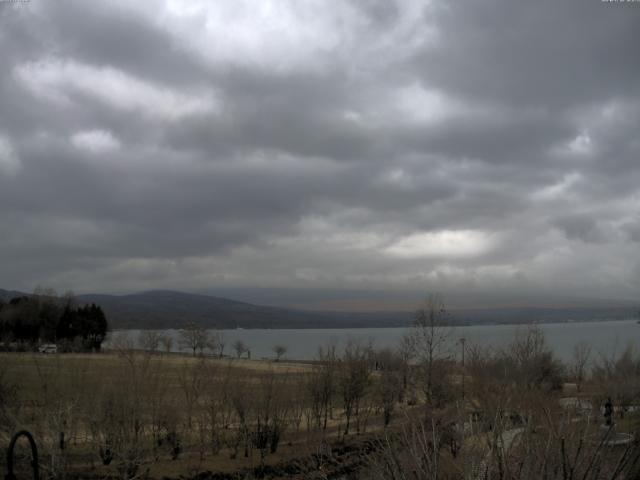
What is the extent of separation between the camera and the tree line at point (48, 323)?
383 ft

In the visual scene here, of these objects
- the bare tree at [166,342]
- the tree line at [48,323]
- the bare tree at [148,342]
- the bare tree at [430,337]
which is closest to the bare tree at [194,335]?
the bare tree at [166,342]

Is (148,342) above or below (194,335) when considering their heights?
above

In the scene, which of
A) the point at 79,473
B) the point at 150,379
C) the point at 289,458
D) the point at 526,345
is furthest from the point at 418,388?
the point at 79,473

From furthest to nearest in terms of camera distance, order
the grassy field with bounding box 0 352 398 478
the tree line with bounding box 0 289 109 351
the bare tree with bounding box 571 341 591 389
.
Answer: the tree line with bounding box 0 289 109 351
the bare tree with bounding box 571 341 591 389
the grassy field with bounding box 0 352 398 478

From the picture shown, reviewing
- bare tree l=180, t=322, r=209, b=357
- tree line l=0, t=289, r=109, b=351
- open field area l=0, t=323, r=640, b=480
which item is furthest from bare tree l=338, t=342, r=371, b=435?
tree line l=0, t=289, r=109, b=351

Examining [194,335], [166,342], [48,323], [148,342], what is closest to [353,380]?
[148,342]

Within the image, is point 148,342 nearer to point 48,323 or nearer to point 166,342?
point 166,342

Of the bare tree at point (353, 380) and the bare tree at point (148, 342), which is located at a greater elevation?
the bare tree at point (148, 342)

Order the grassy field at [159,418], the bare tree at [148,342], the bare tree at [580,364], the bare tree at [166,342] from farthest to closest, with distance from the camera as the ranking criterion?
1. the bare tree at [166,342]
2. the bare tree at [148,342]
3. the bare tree at [580,364]
4. the grassy field at [159,418]

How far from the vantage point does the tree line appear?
383 feet

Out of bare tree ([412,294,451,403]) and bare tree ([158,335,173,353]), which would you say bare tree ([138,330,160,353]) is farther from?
bare tree ([412,294,451,403])

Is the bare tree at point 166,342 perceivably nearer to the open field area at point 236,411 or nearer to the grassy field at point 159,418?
the open field area at point 236,411

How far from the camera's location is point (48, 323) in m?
122

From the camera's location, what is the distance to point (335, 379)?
46406 mm
